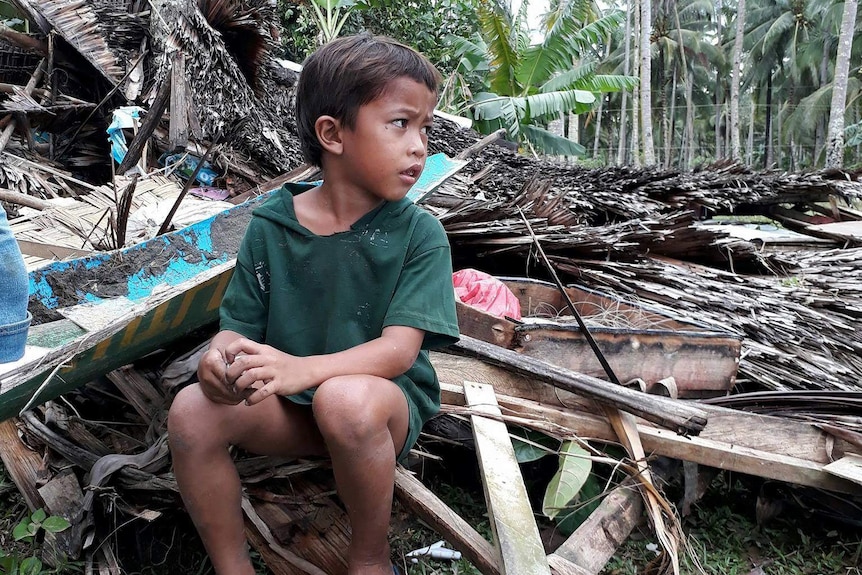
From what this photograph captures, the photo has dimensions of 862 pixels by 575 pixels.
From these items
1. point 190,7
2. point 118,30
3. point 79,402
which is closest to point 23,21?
point 118,30

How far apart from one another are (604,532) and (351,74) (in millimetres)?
1407

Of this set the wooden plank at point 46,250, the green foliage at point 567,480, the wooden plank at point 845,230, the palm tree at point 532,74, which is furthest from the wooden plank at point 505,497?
the palm tree at point 532,74

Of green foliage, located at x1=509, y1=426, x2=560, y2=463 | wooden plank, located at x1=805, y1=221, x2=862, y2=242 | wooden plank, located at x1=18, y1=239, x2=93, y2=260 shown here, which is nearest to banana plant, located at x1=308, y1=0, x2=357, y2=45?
wooden plank, located at x1=805, y1=221, x2=862, y2=242

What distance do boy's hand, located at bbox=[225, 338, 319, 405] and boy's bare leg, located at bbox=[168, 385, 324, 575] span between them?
163 mm

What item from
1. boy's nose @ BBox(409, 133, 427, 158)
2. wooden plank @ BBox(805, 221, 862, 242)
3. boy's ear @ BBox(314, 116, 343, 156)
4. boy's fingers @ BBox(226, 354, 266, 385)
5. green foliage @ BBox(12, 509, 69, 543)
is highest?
boy's ear @ BBox(314, 116, 343, 156)

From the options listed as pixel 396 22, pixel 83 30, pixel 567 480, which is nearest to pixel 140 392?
pixel 567 480

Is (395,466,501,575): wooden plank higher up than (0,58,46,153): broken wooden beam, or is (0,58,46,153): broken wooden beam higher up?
(0,58,46,153): broken wooden beam

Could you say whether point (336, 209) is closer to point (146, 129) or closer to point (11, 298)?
point (11, 298)

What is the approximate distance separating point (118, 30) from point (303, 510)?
21.0ft

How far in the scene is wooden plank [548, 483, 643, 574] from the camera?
66.1 inches

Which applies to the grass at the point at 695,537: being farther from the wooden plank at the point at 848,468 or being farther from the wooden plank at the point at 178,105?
the wooden plank at the point at 178,105

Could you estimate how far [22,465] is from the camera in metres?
2.25

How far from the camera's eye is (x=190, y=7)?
19.4 feet

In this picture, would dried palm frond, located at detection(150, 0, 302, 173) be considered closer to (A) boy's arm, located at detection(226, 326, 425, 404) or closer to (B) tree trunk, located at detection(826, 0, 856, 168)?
(A) boy's arm, located at detection(226, 326, 425, 404)
